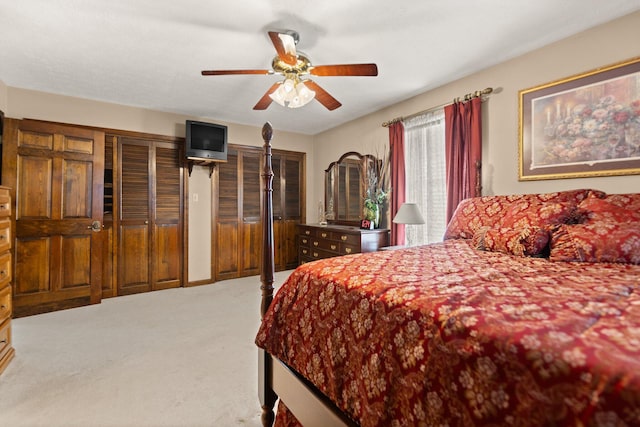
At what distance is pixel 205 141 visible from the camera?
4223mm

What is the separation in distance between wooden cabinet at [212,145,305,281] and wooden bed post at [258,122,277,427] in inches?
120

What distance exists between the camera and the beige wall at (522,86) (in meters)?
2.13

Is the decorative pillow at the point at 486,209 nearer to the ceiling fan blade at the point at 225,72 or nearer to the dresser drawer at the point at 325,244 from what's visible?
the dresser drawer at the point at 325,244

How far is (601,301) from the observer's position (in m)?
0.90

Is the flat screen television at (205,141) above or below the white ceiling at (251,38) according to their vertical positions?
below

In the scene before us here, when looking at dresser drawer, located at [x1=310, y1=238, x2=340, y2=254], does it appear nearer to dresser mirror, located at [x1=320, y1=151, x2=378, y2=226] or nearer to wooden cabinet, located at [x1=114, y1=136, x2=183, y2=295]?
dresser mirror, located at [x1=320, y1=151, x2=378, y2=226]

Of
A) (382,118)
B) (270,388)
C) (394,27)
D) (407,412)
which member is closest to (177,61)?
(394,27)

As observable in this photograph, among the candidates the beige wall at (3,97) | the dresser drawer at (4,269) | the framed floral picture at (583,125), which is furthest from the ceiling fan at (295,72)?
the beige wall at (3,97)

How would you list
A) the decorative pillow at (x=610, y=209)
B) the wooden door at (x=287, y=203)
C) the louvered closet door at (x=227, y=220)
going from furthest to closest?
the wooden door at (x=287, y=203)
the louvered closet door at (x=227, y=220)
the decorative pillow at (x=610, y=209)

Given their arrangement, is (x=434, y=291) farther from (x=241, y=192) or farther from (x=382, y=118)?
(x=241, y=192)

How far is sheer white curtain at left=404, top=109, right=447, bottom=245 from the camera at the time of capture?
10.9 feet

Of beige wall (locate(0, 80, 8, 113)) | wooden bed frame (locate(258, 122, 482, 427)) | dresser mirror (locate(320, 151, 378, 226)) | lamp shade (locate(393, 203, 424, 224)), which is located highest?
beige wall (locate(0, 80, 8, 113))

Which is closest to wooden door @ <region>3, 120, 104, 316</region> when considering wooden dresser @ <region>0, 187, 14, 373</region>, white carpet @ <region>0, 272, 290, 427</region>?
white carpet @ <region>0, 272, 290, 427</region>

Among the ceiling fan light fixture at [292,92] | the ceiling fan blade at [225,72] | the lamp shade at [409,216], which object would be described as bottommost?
the lamp shade at [409,216]
